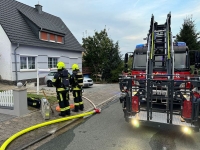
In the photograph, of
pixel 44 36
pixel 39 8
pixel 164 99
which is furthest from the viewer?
pixel 39 8

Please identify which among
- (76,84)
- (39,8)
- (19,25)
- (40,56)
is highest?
(39,8)

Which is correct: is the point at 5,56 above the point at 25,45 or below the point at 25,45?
below

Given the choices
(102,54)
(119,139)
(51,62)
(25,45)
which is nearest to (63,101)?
(119,139)

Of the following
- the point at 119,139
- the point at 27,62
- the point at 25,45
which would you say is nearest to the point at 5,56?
the point at 25,45

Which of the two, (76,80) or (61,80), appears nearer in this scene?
(61,80)

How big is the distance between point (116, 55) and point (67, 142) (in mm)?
17811

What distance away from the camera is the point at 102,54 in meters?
22.0

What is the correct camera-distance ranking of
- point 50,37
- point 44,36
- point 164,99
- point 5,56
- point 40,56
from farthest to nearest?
point 50,37 → point 44,36 → point 40,56 → point 5,56 → point 164,99

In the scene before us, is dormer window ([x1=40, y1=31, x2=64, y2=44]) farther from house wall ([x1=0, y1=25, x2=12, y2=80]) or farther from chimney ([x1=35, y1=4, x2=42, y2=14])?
chimney ([x1=35, y1=4, x2=42, y2=14])

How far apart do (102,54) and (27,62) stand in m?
9.10

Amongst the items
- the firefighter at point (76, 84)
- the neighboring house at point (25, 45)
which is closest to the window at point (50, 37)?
the neighboring house at point (25, 45)

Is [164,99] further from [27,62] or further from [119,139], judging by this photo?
[27,62]

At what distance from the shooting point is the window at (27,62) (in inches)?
605

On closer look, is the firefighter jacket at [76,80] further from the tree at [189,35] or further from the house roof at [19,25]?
the tree at [189,35]
